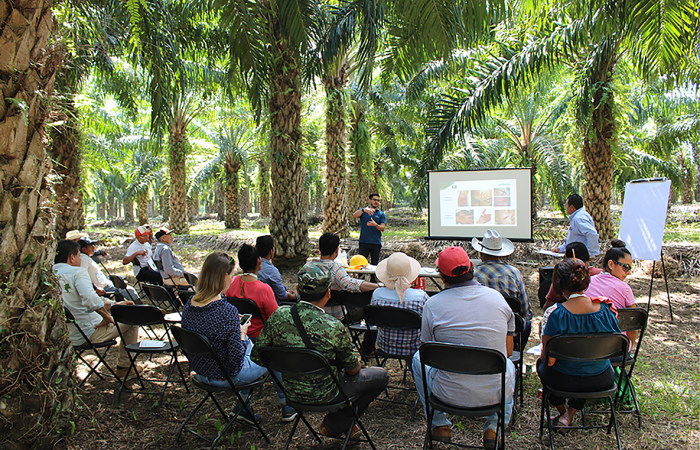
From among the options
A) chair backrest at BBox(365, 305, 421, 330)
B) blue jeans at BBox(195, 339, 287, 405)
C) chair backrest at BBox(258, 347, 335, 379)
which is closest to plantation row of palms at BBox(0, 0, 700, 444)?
blue jeans at BBox(195, 339, 287, 405)

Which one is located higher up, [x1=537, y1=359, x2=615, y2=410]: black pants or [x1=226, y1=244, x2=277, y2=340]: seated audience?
[x1=226, y1=244, x2=277, y2=340]: seated audience

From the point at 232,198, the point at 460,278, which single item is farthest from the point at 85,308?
the point at 232,198

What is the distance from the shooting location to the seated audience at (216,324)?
326cm

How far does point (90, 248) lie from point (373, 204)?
470 cm

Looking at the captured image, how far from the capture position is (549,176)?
621 inches

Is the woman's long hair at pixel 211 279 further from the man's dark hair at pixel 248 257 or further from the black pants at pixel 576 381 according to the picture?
the black pants at pixel 576 381

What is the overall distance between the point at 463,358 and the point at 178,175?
16512 millimetres

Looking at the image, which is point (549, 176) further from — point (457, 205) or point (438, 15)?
point (438, 15)

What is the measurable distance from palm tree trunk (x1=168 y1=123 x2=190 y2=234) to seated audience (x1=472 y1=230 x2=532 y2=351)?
1484cm

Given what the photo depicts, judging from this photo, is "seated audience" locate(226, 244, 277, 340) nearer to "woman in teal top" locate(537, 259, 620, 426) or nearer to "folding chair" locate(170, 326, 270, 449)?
"folding chair" locate(170, 326, 270, 449)

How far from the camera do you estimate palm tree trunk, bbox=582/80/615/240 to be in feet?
32.7

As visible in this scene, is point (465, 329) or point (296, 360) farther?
point (465, 329)

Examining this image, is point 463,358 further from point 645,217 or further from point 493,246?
point 645,217

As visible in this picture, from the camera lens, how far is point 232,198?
20.7 meters
